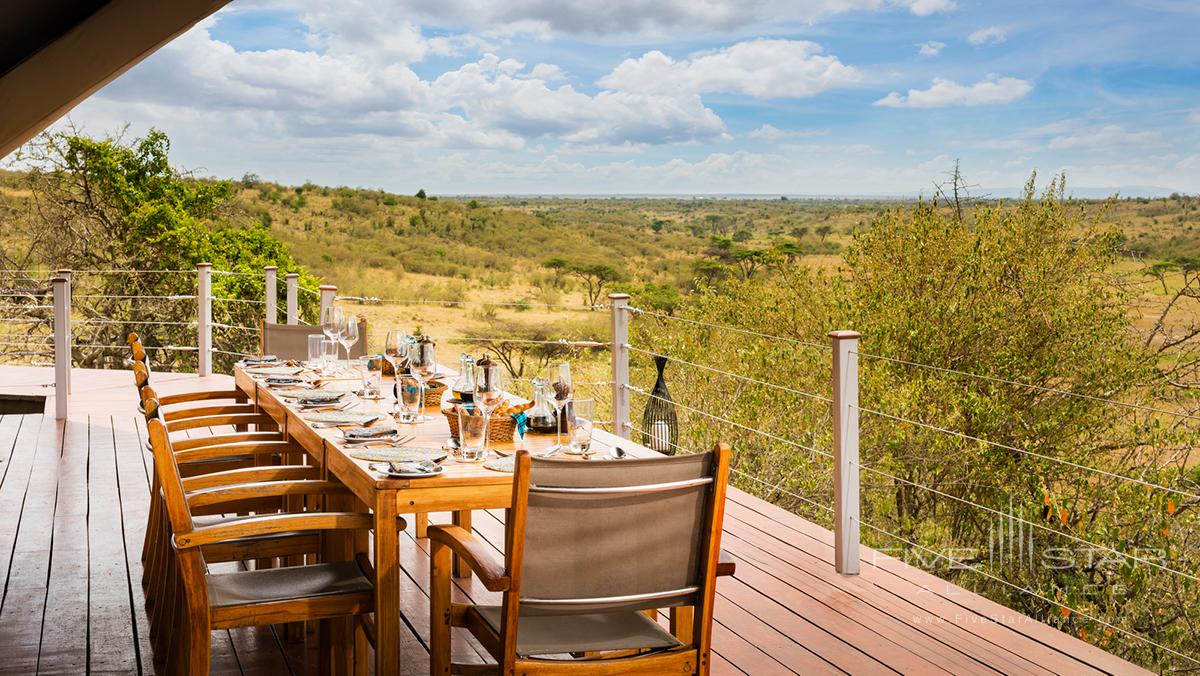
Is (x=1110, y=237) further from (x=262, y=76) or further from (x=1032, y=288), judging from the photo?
(x=262, y=76)

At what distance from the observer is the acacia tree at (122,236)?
1322cm

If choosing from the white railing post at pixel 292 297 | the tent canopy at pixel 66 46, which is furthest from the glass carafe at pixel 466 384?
the white railing post at pixel 292 297

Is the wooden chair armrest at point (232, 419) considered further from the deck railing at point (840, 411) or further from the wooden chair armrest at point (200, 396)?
the deck railing at point (840, 411)

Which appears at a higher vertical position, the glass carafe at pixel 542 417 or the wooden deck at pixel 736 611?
the glass carafe at pixel 542 417

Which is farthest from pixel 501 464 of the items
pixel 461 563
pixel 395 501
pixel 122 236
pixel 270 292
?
pixel 122 236

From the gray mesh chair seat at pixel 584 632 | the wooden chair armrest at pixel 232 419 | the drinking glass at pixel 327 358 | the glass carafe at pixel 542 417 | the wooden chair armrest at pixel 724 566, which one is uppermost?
the drinking glass at pixel 327 358

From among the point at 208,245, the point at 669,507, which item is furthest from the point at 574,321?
the point at 669,507

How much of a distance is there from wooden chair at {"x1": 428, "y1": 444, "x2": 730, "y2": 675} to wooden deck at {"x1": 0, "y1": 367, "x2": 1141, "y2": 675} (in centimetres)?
85

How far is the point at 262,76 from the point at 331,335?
2288 centimetres

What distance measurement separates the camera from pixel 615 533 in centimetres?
210

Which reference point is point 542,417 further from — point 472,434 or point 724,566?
point 724,566

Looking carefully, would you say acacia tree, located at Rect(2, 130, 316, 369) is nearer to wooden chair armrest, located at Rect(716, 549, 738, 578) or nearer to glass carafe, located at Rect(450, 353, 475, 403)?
glass carafe, located at Rect(450, 353, 475, 403)

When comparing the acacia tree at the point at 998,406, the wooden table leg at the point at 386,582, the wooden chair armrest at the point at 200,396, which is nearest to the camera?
the wooden table leg at the point at 386,582

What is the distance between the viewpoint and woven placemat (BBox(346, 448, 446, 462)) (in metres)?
2.60
